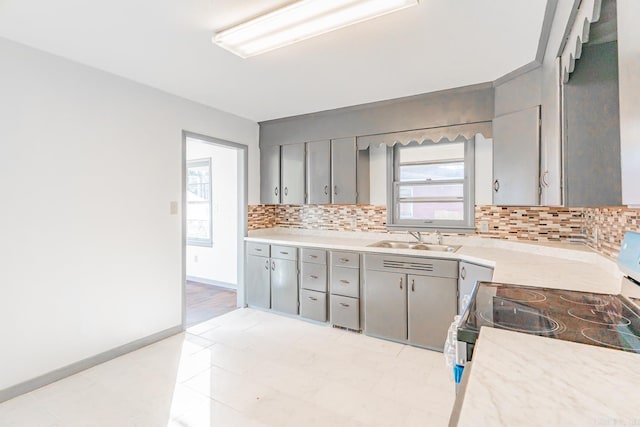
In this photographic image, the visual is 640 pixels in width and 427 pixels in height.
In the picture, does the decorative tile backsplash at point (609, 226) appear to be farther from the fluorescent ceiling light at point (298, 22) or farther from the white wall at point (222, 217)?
the white wall at point (222, 217)

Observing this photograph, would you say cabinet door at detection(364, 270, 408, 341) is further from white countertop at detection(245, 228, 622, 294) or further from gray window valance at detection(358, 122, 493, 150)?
gray window valance at detection(358, 122, 493, 150)

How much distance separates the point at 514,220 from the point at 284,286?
247cm

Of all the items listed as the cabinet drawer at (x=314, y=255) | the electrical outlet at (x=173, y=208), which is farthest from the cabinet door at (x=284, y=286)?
the electrical outlet at (x=173, y=208)

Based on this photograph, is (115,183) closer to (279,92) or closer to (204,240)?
(279,92)

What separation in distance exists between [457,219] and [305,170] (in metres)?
1.81

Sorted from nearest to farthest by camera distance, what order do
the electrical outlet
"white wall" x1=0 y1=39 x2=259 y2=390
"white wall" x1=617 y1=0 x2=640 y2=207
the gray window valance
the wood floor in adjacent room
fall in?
"white wall" x1=617 y1=0 x2=640 y2=207, "white wall" x1=0 y1=39 x2=259 y2=390, the gray window valance, the electrical outlet, the wood floor in adjacent room

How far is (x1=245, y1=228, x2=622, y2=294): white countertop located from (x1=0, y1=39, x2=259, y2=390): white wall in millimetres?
1340

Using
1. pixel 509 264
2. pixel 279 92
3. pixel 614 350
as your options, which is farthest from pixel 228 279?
pixel 614 350

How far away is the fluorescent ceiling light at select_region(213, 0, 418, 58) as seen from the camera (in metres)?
1.68

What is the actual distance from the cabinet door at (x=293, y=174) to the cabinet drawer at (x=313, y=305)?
1.12m

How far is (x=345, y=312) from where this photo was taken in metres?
3.29

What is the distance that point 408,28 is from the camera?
77.1 inches

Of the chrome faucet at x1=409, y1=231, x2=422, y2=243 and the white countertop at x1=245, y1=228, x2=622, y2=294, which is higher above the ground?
the chrome faucet at x1=409, y1=231, x2=422, y2=243

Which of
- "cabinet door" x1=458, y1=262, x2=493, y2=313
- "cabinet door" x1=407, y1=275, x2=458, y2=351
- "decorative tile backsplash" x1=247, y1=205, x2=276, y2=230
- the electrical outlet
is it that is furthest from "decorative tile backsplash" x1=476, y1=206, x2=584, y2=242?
the electrical outlet
